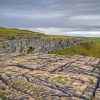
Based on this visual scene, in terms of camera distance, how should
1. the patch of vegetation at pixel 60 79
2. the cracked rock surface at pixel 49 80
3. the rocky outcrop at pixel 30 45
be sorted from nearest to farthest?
1. the cracked rock surface at pixel 49 80
2. the patch of vegetation at pixel 60 79
3. the rocky outcrop at pixel 30 45

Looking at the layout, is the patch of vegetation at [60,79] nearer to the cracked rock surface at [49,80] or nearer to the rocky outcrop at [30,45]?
the cracked rock surface at [49,80]

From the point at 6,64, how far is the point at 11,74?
17.2 feet

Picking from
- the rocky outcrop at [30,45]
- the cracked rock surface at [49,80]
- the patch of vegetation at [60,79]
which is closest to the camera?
the cracked rock surface at [49,80]

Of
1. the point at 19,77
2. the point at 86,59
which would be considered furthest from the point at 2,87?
the point at 86,59

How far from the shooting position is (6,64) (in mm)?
37562

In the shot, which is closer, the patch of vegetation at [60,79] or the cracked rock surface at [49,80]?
the cracked rock surface at [49,80]

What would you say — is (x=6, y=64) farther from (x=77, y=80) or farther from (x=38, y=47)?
(x=38, y=47)

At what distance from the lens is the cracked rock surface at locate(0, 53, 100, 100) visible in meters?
28.2

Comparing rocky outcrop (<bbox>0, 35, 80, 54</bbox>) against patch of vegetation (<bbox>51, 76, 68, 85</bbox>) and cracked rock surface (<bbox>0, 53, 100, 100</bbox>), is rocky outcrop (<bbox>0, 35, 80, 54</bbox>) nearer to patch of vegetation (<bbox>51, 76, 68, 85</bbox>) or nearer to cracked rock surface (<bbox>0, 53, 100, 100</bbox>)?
cracked rock surface (<bbox>0, 53, 100, 100</bbox>)

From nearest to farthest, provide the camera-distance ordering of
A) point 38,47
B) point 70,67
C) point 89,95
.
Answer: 1. point 89,95
2. point 70,67
3. point 38,47

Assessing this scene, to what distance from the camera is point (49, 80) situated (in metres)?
30.8

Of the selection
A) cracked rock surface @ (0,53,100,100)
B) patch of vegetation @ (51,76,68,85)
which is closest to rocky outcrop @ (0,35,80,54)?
cracked rock surface @ (0,53,100,100)

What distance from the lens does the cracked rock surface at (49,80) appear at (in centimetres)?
2822

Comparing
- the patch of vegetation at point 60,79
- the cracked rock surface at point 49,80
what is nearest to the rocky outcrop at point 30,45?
the cracked rock surface at point 49,80
